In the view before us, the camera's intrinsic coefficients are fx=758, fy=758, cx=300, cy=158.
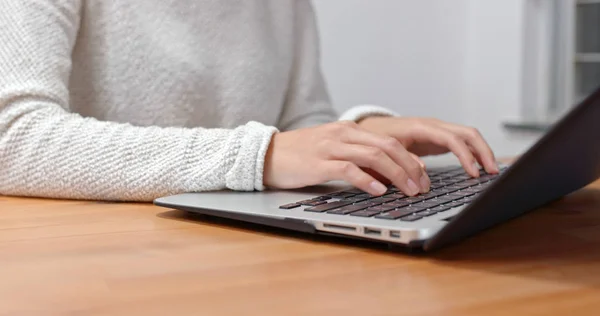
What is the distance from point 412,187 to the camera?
2.35ft

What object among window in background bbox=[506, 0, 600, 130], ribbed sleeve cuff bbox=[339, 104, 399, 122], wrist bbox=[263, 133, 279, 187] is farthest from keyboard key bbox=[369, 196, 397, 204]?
window in background bbox=[506, 0, 600, 130]

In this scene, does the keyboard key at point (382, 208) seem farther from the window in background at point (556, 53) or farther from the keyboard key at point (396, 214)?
the window in background at point (556, 53)

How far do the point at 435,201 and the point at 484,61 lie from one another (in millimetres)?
1881

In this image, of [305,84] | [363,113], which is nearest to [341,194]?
[363,113]

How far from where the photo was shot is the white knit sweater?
81 cm

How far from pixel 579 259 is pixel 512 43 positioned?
6.33 feet

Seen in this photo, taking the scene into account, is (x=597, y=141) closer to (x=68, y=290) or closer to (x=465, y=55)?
(x=68, y=290)

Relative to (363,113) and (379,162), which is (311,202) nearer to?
(379,162)

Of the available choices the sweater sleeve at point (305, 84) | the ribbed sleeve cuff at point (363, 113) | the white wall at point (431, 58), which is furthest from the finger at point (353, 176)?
the white wall at point (431, 58)

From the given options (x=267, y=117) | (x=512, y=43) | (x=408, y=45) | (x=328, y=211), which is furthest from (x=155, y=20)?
(x=512, y=43)

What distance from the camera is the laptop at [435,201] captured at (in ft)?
1.63

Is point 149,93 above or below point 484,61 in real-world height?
above

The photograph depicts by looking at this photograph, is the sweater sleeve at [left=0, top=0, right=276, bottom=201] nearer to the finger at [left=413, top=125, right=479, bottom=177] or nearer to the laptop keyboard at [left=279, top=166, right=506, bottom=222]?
the laptop keyboard at [left=279, top=166, right=506, bottom=222]

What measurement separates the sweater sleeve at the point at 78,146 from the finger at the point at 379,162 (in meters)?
0.09
